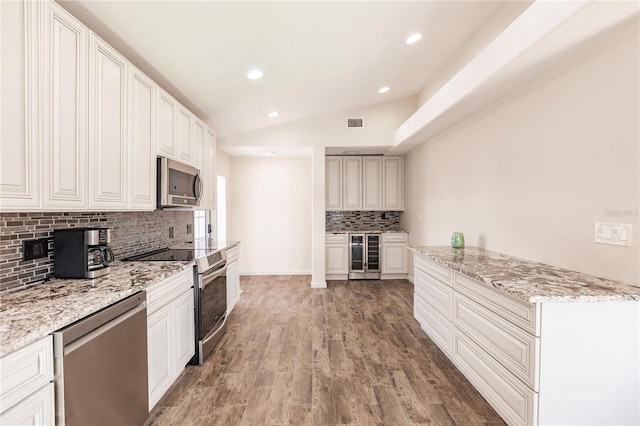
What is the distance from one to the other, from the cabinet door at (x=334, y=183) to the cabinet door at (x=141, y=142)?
343 centimetres

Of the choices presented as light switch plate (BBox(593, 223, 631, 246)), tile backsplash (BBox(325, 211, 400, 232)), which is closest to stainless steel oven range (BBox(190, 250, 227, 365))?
light switch plate (BBox(593, 223, 631, 246))

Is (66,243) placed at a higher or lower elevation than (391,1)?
lower

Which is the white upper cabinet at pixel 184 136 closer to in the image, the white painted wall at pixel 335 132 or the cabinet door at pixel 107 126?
the cabinet door at pixel 107 126

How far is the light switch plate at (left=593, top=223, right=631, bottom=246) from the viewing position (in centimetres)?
→ 160

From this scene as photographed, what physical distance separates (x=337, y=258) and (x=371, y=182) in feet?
5.05

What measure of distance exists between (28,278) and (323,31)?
2586 mm

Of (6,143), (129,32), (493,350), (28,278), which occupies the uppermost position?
(129,32)

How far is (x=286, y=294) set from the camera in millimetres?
4488

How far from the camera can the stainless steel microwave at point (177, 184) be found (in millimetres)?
2412

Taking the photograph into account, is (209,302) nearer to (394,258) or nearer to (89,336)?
(89,336)

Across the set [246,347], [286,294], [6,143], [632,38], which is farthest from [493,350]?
[286,294]

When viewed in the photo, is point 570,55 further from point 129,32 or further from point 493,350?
point 129,32

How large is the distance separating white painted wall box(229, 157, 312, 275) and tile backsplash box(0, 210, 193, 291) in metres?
2.53

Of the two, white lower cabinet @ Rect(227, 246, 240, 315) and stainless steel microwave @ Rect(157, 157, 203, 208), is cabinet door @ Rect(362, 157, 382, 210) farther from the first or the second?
stainless steel microwave @ Rect(157, 157, 203, 208)
